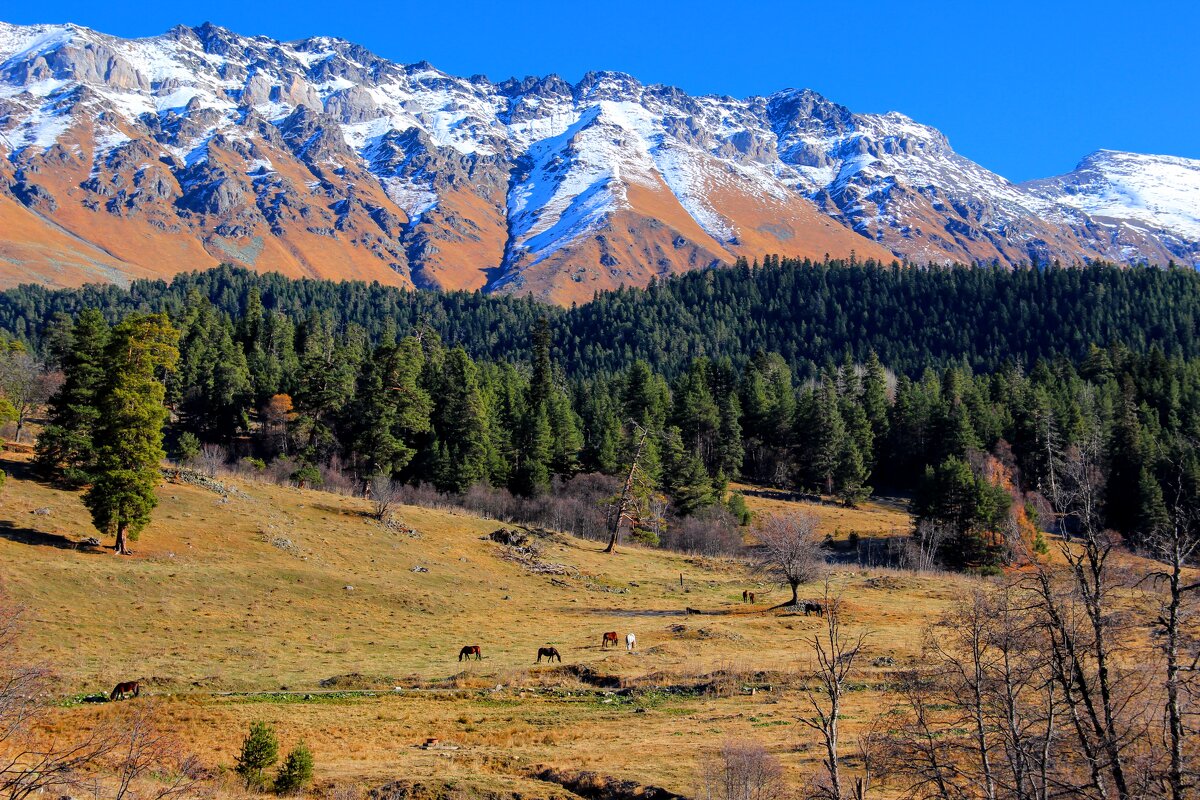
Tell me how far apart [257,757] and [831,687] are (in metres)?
15.2

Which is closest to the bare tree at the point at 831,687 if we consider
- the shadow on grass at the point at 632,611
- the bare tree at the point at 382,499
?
the shadow on grass at the point at 632,611

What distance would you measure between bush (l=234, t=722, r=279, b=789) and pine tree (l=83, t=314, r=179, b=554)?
1177 inches

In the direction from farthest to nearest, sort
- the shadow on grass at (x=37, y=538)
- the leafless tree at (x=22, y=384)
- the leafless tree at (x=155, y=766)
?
the leafless tree at (x=22, y=384) < the shadow on grass at (x=37, y=538) < the leafless tree at (x=155, y=766)

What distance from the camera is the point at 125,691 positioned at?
31156mm

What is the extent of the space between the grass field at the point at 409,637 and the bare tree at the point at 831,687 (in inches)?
36.2

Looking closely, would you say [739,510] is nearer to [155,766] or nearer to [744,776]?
[744,776]

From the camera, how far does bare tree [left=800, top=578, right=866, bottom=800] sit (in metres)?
18.8

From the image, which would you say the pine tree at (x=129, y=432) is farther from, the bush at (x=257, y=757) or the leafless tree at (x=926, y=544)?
the leafless tree at (x=926, y=544)

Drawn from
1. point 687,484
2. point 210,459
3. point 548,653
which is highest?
point 687,484

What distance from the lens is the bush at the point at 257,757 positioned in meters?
23.3

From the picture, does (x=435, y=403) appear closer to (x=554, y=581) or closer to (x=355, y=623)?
(x=554, y=581)

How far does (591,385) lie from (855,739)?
118060mm

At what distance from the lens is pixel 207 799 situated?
67.0ft

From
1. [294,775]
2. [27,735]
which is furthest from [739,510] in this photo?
[27,735]
